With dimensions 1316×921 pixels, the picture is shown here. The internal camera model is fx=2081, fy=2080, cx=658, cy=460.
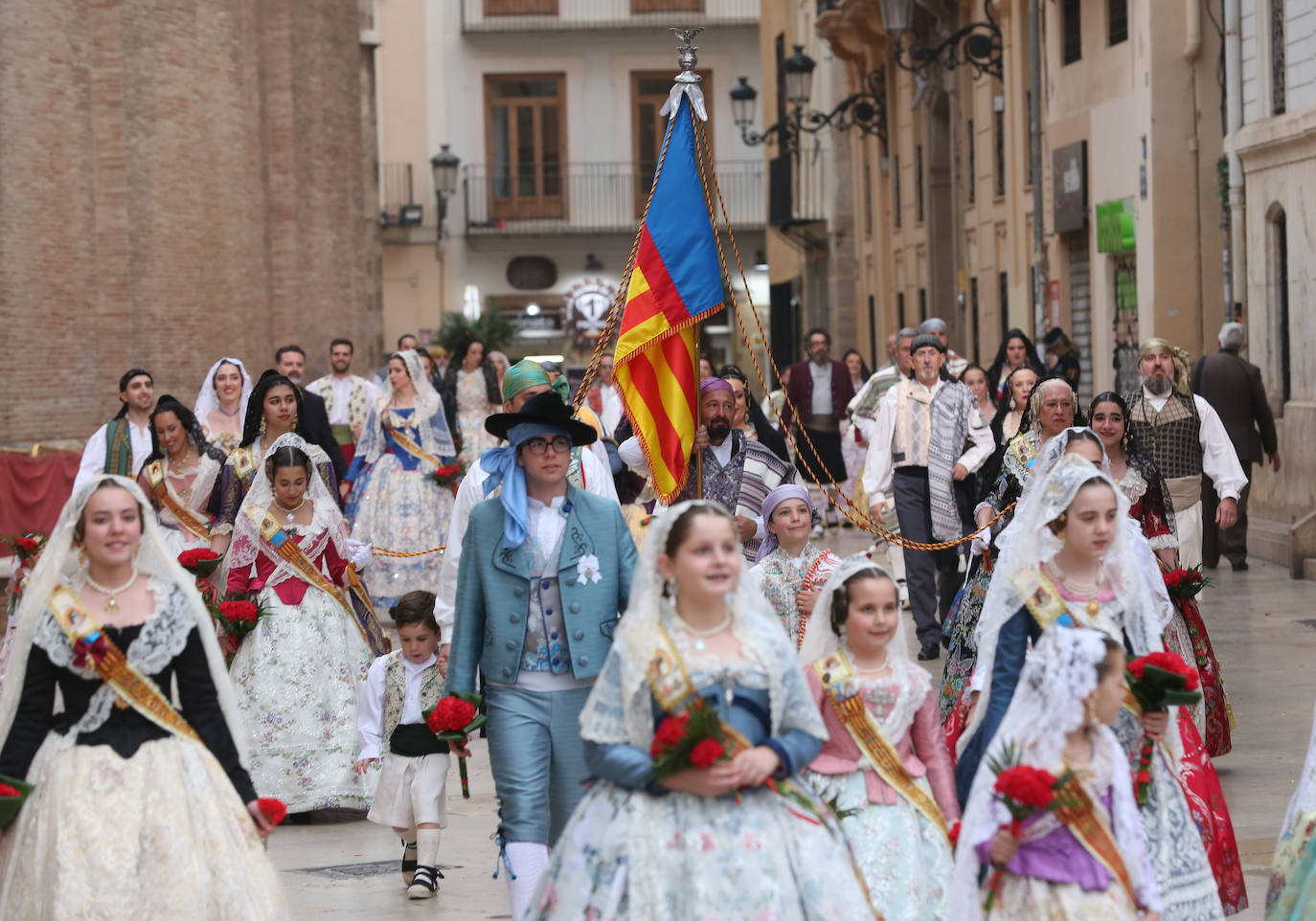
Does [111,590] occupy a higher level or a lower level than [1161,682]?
higher

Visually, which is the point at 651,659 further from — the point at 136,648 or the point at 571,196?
the point at 571,196

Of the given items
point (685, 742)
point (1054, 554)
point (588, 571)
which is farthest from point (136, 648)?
point (1054, 554)

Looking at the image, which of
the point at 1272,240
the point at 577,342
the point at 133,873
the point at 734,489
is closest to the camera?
the point at 133,873

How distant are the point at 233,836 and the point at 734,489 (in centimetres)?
405

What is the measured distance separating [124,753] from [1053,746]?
2.56 metres

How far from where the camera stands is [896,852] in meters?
5.86

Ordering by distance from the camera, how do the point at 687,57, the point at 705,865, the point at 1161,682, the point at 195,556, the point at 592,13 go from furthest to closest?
the point at 592,13 → the point at 195,556 → the point at 687,57 → the point at 1161,682 → the point at 705,865

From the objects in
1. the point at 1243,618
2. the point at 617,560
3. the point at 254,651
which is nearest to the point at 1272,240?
the point at 1243,618

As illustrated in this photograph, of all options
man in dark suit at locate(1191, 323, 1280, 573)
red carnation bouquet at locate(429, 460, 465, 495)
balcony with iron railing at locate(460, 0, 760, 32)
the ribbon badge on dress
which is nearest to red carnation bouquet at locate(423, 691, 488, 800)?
the ribbon badge on dress

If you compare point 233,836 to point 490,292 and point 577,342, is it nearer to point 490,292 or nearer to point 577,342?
point 577,342

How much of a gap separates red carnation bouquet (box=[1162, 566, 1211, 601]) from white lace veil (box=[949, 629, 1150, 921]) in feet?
10.7

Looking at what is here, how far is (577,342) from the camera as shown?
4388 cm

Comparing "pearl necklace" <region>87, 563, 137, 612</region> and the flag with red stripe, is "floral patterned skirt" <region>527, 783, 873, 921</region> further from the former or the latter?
the flag with red stripe

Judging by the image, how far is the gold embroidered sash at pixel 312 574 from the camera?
9.50 m
